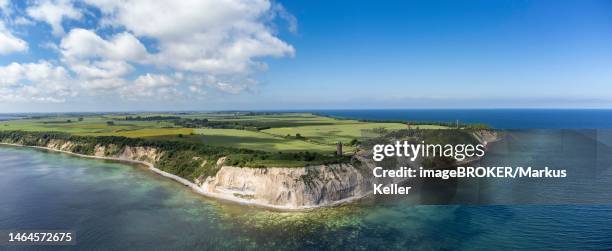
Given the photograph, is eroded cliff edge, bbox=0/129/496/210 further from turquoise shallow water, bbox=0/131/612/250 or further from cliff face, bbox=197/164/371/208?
turquoise shallow water, bbox=0/131/612/250

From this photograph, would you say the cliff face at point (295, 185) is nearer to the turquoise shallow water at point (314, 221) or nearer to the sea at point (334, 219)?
the sea at point (334, 219)

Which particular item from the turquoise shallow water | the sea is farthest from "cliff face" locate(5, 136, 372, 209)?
the turquoise shallow water

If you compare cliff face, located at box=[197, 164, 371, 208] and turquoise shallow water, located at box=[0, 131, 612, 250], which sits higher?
cliff face, located at box=[197, 164, 371, 208]

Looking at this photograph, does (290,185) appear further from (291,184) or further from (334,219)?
(334,219)

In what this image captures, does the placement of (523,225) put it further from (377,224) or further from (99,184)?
(99,184)

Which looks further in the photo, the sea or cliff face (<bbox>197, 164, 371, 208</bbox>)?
cliff face (<bbox>197, 164, 371, 208</bbox>)

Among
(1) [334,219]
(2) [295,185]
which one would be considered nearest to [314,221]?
(1) [334,219]
